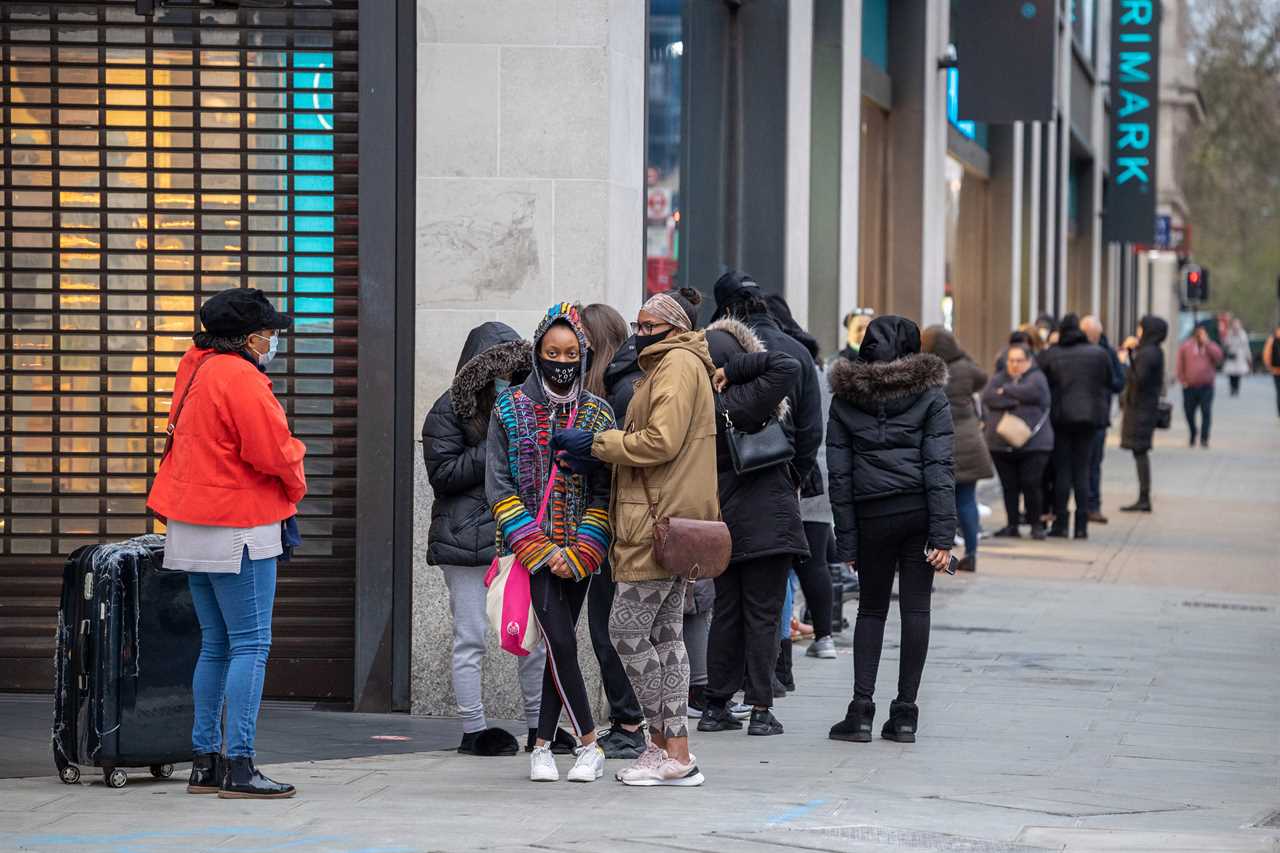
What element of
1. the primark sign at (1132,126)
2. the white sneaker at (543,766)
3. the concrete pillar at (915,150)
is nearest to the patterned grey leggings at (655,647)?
the white sneaker at (543,766)

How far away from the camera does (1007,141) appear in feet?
79.5

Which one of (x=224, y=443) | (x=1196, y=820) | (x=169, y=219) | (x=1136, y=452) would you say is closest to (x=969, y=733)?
(x=1196, y=820)

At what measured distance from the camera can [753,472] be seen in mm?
8039

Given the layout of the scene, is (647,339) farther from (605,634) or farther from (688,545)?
(605,634)

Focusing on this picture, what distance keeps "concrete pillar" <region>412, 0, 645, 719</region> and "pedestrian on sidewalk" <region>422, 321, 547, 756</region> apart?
0.85 meters

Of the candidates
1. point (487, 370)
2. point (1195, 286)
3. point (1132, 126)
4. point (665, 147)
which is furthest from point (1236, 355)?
point (487, 370)

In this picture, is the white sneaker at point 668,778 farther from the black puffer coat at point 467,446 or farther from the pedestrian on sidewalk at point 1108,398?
the pedestrian on sidewalk at point 1108,398

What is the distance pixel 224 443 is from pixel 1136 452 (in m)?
13.7

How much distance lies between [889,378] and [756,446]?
0.62 meters

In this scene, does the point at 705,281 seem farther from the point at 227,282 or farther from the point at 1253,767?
the point at 1253,767

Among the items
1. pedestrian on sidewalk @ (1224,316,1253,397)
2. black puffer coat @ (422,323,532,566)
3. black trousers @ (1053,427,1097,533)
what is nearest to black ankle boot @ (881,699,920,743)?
black puffer coat @ (422,323,532,566)

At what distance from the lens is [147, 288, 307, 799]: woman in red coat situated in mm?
6695

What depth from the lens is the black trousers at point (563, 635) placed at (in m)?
7.10

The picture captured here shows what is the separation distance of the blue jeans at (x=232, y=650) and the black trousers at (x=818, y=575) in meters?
3.15
